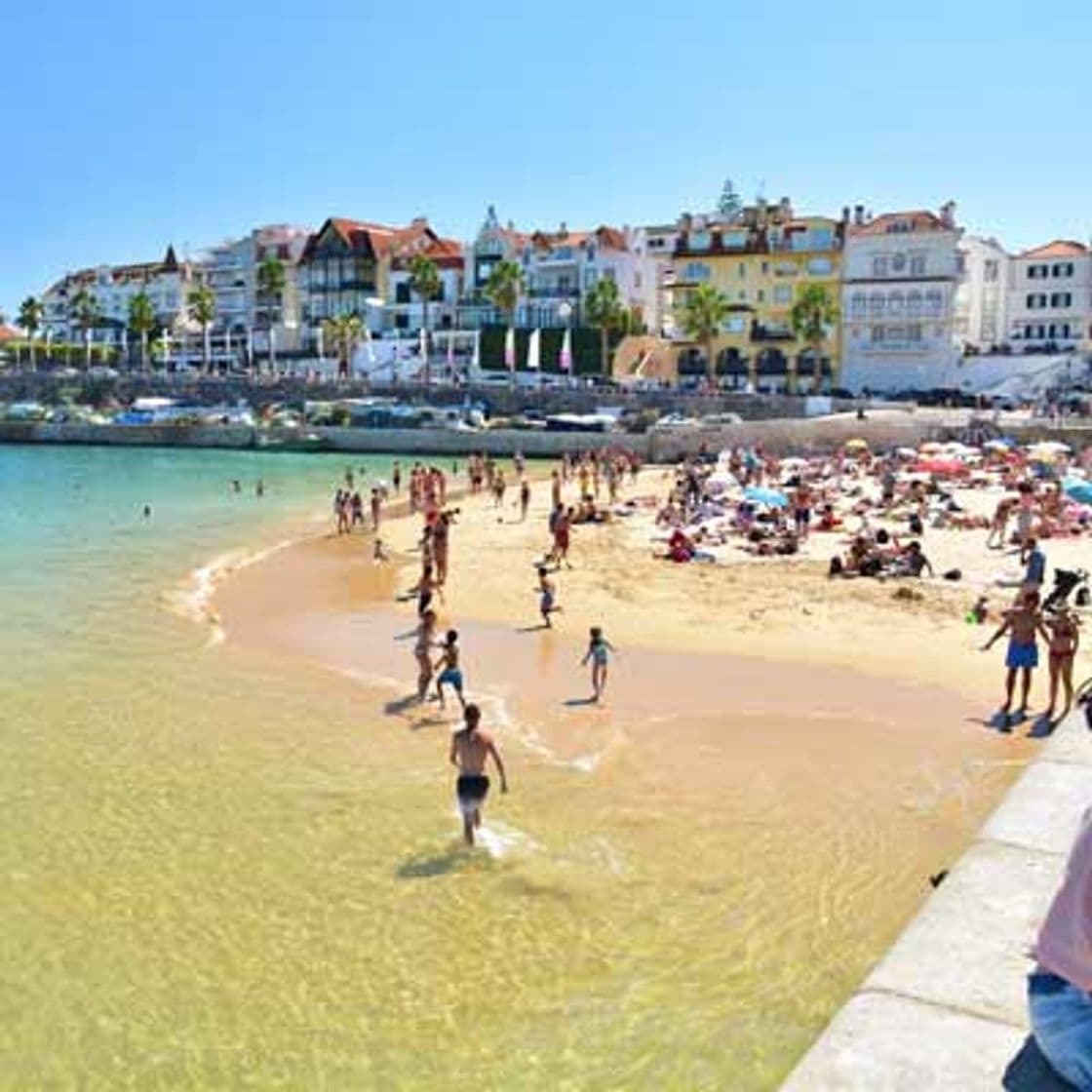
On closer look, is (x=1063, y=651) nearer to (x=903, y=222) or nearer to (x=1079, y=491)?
(x=1079, y=491)

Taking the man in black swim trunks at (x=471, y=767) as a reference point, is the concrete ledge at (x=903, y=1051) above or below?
above

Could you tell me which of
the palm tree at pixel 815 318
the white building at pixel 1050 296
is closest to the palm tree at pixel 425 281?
the palm tree at pixel 815 318

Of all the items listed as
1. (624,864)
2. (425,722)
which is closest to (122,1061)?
(624,864)

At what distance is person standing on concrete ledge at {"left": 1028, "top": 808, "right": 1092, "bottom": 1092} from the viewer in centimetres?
381

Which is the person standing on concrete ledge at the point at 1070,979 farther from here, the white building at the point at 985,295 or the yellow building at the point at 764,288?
the white building at the point at 985,295

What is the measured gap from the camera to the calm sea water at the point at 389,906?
7609 mm

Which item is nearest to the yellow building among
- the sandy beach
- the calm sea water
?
the sandy beach

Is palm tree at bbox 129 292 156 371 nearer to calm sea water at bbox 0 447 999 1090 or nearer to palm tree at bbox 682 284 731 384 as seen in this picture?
palm tree at bbox 682 284 731 384

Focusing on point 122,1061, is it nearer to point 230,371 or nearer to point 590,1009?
point 590,1009

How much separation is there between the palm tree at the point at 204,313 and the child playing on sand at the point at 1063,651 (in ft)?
292

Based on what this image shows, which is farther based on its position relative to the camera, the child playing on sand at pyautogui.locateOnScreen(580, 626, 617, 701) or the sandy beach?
the child playing on sand at pyautogui.locateOnScreen(580, 626, 617, 701)

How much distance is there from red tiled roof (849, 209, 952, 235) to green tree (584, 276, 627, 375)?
14833 mm

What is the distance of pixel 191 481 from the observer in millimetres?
53031

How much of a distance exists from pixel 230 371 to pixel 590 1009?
300 feet
